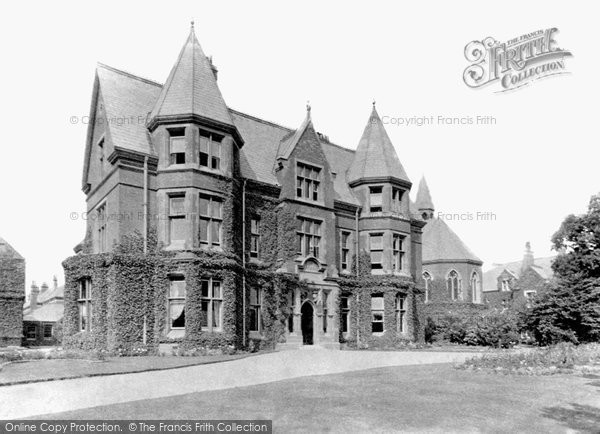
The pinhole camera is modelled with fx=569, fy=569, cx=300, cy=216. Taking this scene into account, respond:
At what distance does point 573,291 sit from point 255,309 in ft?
53.1

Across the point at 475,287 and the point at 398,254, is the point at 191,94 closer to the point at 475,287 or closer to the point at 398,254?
the point at 398,254

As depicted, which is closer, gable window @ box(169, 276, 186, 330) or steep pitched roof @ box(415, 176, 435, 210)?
gable window @ box(169, 276, 186, 330)

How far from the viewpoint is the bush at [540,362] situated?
16.5 metres

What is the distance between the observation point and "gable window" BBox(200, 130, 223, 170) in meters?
25.5

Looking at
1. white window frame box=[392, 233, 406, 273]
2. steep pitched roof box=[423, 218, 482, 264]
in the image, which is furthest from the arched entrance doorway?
steep pitched roof box=[423, 218, 482, 264]

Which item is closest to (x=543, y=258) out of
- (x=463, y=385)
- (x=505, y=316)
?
(x=505, y=316)

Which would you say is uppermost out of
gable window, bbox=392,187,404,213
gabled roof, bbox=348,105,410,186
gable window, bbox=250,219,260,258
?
gabled roof, bbox=348,105,410,186

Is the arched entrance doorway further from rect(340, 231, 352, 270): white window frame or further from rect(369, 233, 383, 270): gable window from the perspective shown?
rect(369, 233, 383, 270): gable window

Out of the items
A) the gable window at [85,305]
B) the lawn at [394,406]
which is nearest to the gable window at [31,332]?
the gable window at [85,305]

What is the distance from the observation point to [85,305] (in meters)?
25.3

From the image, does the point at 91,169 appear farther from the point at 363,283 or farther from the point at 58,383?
the point at 58,383

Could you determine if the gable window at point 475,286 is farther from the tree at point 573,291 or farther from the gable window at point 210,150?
the gable window at point 210,150

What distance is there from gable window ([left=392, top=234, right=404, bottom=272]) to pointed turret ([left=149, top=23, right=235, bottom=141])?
13247 mm

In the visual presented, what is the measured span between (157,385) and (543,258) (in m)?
70.3
